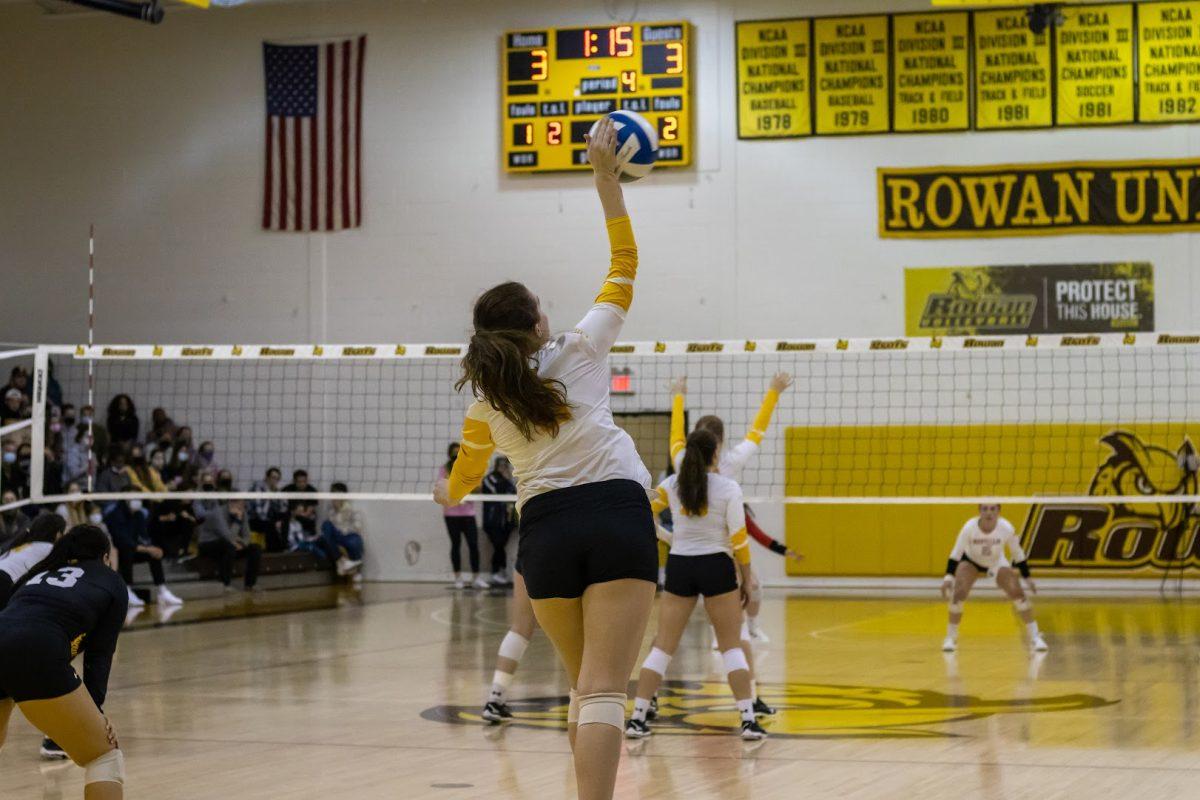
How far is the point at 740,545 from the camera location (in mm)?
7926

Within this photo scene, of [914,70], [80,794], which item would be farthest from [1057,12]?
[80,794]

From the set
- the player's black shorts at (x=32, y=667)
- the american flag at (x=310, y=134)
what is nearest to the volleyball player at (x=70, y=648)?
the player's black shorts at (x=32, y=667)

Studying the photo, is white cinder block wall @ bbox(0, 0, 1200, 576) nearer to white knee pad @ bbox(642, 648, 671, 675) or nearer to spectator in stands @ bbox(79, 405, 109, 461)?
spectator in stands @ bbox(79, 405, 109, 461)

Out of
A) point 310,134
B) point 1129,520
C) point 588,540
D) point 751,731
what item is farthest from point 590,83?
point 588,540

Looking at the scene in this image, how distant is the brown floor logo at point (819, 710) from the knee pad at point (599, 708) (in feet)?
14.7

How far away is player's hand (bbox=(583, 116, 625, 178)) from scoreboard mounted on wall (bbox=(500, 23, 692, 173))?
15.6 m

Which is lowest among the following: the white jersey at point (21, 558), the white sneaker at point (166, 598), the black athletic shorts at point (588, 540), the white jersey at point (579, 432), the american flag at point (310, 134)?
the white sneaker at point (166, 598)

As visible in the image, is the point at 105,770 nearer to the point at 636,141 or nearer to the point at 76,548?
the point at 76,548

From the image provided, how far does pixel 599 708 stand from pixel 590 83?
16.6 metres

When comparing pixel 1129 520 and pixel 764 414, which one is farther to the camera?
pixel 1129 520

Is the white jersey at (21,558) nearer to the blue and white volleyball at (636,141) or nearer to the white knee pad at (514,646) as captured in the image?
the white knee pad at (514,646)

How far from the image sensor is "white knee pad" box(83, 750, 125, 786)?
5004 millimetres

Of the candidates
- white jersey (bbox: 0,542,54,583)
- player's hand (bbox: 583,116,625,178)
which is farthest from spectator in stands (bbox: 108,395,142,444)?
player's hand (bbox: 583,116,625,178)

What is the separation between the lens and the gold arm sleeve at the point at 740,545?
7.84 metres
